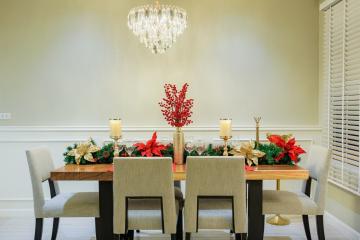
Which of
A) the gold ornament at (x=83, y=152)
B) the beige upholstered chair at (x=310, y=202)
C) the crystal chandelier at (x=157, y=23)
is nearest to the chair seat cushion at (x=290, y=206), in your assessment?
the beige upholstered chair at (x=310, y=202)

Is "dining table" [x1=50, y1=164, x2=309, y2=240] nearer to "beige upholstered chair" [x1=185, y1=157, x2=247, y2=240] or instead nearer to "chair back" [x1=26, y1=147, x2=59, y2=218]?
"beige upholstered chair" [x1=185, y1=157, x2=247, y2=240]

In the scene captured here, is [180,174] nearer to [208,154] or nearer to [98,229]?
[208,154]

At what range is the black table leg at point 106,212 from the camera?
8.97 ft

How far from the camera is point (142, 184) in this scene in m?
2.48

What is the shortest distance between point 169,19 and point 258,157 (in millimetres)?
1515

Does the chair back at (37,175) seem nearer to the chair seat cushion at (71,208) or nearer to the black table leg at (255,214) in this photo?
the chair seat cushion at (71,208)

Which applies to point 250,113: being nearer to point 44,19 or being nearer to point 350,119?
point 350,119

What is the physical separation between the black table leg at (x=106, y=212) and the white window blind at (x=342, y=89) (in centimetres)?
230

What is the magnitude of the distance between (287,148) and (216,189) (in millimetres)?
898

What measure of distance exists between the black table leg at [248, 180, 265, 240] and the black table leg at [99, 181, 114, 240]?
3.62ft

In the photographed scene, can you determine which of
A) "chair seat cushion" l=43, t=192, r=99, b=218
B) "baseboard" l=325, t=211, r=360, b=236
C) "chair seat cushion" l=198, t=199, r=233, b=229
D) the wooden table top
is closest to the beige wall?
"baseboard" l=325, t=211, r=360, b=236

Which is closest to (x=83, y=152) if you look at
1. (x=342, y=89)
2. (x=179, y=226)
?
(x=179, y=226)

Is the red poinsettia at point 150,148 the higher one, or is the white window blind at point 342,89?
the white window blind at point 342,89

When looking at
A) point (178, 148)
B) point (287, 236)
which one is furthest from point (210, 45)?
point (287, 236)
